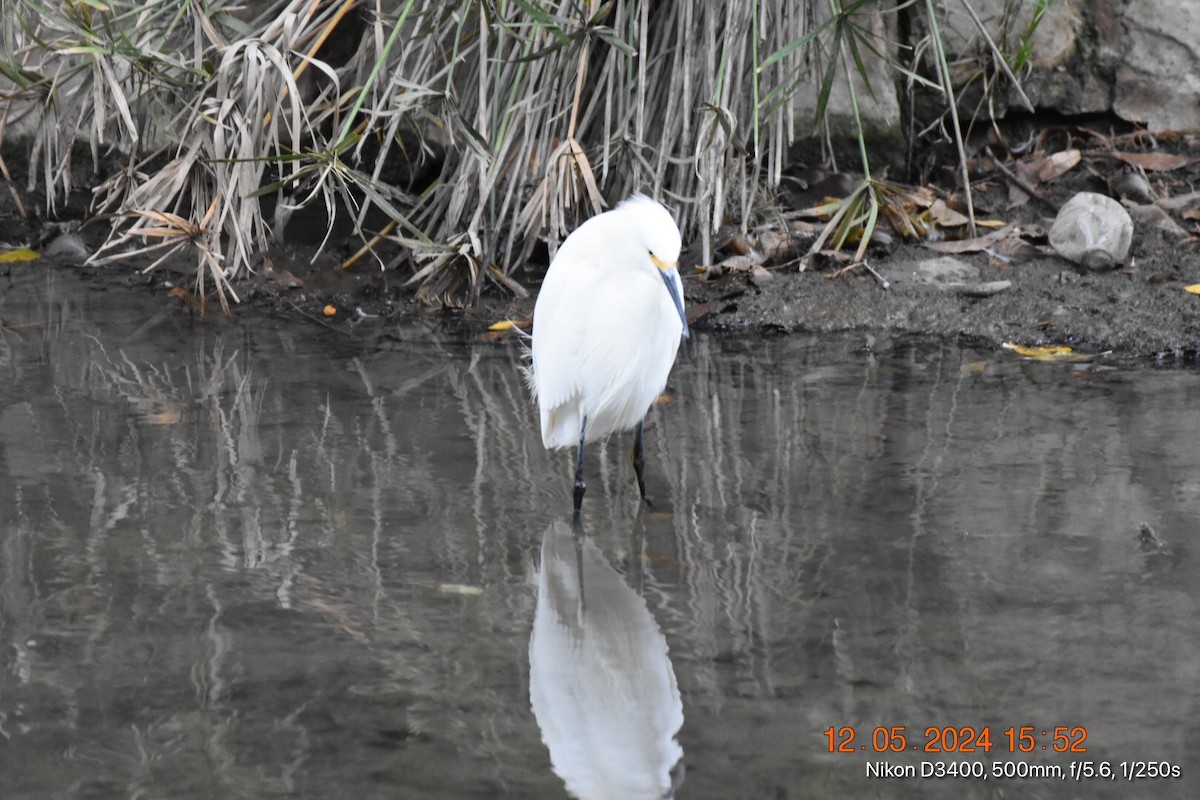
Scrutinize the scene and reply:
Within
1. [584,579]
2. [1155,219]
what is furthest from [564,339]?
[1155,219]

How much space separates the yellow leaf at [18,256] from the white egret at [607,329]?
10.6 ft

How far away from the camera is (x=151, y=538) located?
2.83 metres

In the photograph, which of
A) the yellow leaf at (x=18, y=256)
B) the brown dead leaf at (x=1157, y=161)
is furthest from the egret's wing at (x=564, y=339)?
the brown dead leaf at (x=1157, y=161)

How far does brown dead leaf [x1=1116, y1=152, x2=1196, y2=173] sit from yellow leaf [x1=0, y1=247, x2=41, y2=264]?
475 centimetres

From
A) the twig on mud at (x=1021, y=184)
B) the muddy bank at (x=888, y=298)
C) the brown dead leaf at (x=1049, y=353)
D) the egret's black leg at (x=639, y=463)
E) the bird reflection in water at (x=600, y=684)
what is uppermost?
the twig on mud at (x=1021, y=184)

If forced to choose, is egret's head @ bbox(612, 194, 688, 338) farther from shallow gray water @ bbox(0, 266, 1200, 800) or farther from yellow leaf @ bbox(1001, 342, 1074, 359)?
yellow leaf @ bbox(1001, 342, 1074, 359)

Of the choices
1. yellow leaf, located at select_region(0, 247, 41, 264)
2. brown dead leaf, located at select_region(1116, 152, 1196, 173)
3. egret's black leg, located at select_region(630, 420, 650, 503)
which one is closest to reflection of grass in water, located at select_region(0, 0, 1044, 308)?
yellow leaf, located at select_region(0, 247, 41, 264)

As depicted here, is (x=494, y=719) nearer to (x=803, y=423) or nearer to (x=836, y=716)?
(x=836, y=716)

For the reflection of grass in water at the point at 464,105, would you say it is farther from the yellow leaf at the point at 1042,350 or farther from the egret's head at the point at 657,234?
the egret's head at the point at 657,234

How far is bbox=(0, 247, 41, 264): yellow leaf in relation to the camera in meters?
5.48

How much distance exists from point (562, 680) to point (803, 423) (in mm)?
1578

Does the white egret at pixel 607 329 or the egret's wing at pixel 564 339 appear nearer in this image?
the white egret at pixel 607 329

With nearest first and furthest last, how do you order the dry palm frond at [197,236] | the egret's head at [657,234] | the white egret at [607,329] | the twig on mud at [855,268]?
the egret's head at [657,234] → the white egret at [607,329] → the dry palm frond at [197,236] → the twig on mud at [855,268]

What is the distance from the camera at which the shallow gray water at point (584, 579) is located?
201cm
